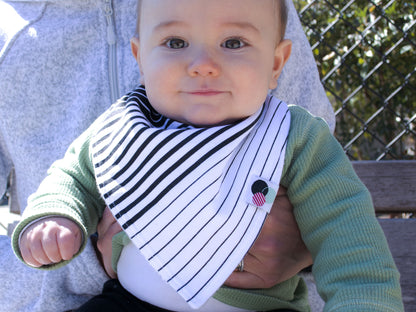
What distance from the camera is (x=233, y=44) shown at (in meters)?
1.37

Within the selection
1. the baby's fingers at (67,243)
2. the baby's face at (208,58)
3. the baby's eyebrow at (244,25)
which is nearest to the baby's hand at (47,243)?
the baby's fingers at (67,243)

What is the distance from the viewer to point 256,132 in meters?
1.40

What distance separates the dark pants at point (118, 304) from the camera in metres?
1.36

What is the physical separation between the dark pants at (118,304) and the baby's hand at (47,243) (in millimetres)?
152

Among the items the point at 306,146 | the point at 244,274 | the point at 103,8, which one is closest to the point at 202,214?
the point at 244,274

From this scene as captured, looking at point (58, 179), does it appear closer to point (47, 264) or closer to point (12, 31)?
point (47, 264)

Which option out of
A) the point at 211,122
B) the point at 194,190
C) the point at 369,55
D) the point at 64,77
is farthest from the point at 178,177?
the point at 369,55

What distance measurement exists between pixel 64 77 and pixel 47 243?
2.24 feet

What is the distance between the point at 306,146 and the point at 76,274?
758 millimetres

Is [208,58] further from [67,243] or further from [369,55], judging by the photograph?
[369,55]

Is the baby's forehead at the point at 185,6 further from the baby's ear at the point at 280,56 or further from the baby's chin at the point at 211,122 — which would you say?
the baby's chin at the point at 211,122

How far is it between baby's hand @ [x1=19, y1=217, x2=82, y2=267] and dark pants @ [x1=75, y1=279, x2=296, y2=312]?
0.15 meters

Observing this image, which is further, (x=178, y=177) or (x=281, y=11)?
(x=281, y=11)

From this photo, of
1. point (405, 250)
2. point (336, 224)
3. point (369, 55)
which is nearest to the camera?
point (336, 224)
